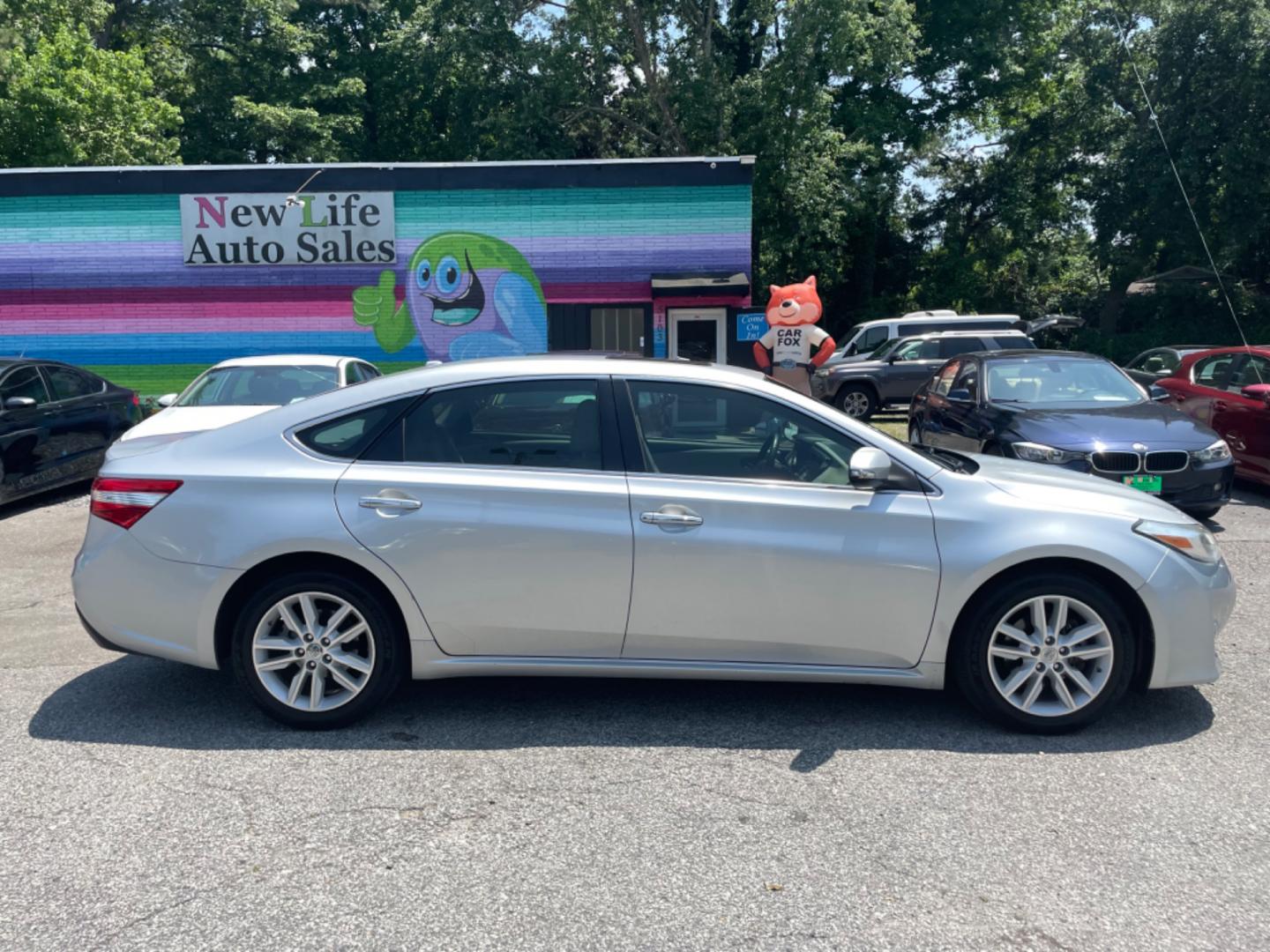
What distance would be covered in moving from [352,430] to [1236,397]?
9677 millimetres

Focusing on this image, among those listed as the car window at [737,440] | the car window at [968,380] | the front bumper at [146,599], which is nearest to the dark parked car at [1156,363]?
the car window at [968,380]

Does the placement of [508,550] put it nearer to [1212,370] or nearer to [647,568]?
[647,568]

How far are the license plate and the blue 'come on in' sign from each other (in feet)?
31.5

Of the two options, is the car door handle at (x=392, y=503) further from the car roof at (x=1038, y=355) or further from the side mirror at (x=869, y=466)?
the car roof at (x=1038, y=355)

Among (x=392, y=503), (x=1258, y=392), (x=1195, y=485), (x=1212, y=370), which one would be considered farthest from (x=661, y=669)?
(x=1212, y=370)

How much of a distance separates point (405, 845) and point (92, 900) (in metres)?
0.93

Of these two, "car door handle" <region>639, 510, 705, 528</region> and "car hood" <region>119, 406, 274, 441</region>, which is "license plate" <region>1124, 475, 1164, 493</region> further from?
"car hood" <region>119, 406, 274, 441</region>

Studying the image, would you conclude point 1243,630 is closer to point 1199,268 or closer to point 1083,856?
point 1083,856

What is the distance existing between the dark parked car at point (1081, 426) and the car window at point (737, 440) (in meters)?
2.94

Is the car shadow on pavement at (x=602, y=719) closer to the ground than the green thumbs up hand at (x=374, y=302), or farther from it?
closer to the ground

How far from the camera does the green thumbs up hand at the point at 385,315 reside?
18047 millimetres

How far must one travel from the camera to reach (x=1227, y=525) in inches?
356

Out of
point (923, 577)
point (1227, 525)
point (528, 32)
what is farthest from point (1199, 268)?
point (923, 577)

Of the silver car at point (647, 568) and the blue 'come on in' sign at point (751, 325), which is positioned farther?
the blue 'come on in' sign at point (751, 325)
